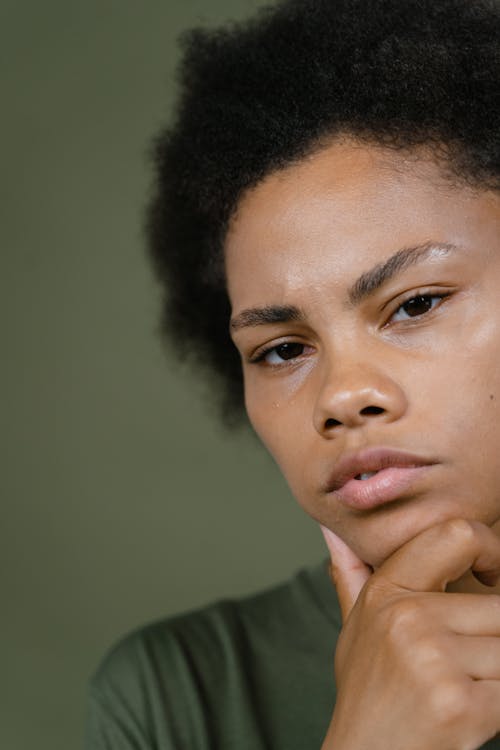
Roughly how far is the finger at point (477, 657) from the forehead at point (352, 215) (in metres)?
0.59

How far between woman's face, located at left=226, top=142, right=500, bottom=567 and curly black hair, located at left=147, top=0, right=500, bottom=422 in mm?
66

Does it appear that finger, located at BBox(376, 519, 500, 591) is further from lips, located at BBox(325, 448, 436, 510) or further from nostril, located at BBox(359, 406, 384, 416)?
nostril, located at BBox(359, 406, 384, 416)

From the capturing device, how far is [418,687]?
1.77 meters

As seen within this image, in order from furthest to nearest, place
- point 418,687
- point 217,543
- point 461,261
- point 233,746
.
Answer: point 217,543 < point 233,746 < point 461,261 < point 418,687

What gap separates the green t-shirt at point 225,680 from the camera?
7.55ft

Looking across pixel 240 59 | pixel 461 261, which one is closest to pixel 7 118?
pixel 240 59

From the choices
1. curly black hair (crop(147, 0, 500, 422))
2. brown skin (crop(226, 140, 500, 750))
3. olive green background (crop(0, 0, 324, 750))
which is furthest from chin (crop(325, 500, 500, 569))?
olive green background (crop(0, 0, 324, 750))

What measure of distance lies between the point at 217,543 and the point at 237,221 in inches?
56.9

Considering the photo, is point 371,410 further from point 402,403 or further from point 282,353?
point 282,353

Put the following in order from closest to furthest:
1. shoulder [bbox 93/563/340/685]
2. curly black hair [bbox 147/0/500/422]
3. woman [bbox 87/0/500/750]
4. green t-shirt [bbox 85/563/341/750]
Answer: woman [bbox 87/0/500/750], curly black hair [bbox 147/0/500/422], green t-shirt [bbox 85/563/341/750], shoulder [bbox 93/563/340/685]

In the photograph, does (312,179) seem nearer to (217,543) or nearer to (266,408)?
(266,408)

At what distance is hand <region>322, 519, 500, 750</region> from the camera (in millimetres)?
1745

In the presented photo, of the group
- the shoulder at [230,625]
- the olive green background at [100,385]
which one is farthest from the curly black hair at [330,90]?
the olive green background at [100,385]

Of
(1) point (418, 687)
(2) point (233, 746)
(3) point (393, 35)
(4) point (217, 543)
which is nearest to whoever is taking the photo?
(1) point (418, 687)
